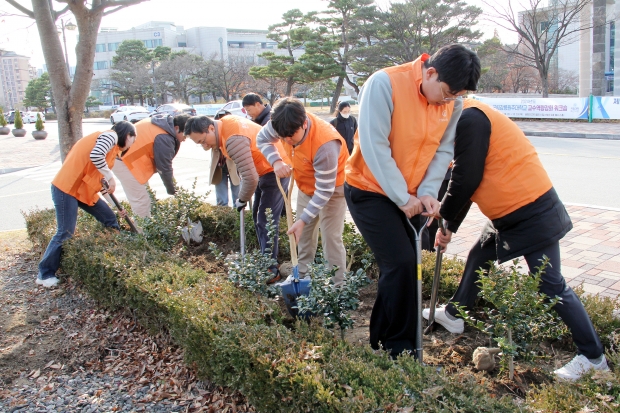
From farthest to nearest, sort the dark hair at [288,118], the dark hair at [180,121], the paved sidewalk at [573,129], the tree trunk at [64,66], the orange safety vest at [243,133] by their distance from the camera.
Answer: the paved sidewalk at [573,129], the tree trunk at [64,66], the dark hair at [180,121], the orange safety vest at [243,133], the dark hair at [288,118]

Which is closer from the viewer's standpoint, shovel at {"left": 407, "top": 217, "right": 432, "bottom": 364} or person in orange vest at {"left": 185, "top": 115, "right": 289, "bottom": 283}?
shovel at {"left": 407, "top": 217, "right": 432, "bottom": 364}

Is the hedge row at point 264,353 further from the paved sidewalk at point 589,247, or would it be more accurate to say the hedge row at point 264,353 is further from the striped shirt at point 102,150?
the paved sidewalk at point 589,247

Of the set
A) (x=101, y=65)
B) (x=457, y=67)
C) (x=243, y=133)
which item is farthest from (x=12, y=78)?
(x=457, y=67)

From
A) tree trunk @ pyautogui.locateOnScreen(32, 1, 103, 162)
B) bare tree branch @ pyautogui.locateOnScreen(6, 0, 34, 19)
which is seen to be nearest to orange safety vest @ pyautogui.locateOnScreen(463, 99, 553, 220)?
tree trunk @ pyautogui.locateOnScreen(32, 1, 103, 162)

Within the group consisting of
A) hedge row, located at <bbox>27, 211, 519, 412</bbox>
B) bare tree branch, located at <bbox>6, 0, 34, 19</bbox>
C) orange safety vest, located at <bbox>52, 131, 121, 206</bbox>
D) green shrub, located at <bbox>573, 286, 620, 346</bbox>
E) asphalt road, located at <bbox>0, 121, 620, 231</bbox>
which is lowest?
asphalt road, located at <bbox>0, 121, 620, 231</bbox>

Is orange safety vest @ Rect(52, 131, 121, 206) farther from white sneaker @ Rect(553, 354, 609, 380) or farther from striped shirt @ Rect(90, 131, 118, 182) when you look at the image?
white sneaker @ Rect(553, 354, 609, 380)

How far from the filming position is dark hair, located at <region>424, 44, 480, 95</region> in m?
2.36

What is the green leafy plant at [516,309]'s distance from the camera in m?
2.50

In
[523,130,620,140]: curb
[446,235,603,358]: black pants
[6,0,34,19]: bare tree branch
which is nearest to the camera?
[446,235,603,358]: black pants

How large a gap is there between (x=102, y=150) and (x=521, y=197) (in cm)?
364

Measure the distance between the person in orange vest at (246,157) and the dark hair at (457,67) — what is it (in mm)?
2185

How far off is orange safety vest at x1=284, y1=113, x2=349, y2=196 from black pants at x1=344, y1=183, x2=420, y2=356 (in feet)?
2.33

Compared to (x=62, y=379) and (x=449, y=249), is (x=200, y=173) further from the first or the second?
(x=62, y=379)

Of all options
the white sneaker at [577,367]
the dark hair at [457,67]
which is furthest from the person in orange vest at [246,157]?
the white sneaker at [577,367]
